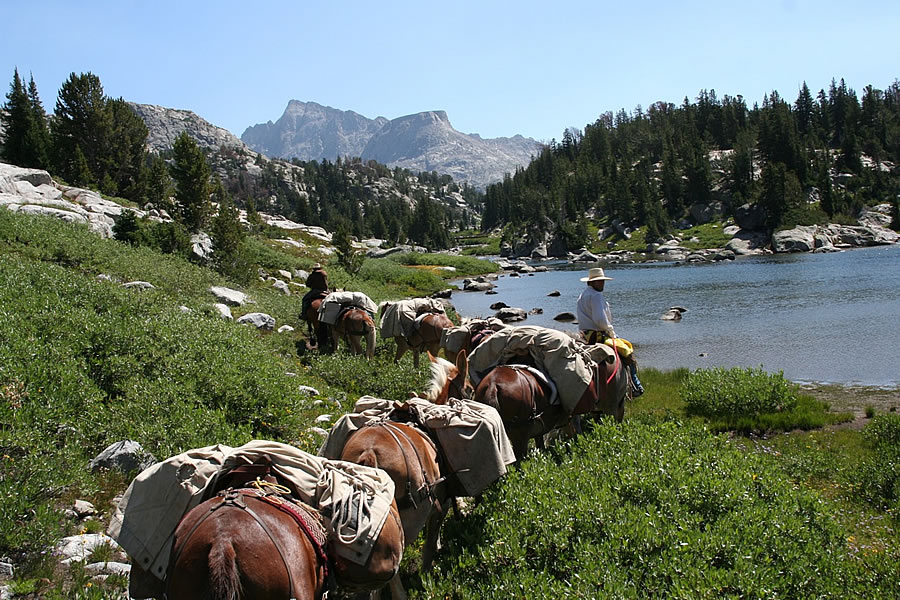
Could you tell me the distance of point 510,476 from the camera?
22.2 ft

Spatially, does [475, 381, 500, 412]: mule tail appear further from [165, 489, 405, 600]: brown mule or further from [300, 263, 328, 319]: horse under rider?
[300, 263, 328, 319]: horse under rider

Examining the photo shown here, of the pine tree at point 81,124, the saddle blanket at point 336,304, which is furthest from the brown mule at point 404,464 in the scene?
the pine tree at point 81,124

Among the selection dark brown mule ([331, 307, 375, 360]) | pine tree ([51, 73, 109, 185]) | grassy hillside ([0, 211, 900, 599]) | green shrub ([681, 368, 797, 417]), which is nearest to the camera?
grassy hillside ([0, 211, 900, 599])

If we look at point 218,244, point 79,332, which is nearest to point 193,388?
point 79,332

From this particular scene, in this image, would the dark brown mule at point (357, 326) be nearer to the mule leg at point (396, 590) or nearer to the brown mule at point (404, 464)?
the brown mule at point (404, 464)

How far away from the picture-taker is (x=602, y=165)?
143 meters

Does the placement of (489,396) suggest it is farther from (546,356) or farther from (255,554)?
(255,554)

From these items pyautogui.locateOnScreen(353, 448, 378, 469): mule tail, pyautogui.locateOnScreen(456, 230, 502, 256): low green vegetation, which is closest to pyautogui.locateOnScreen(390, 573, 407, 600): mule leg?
pyautogui.locateOnScreen(353, 448, 378, 469): mule tail

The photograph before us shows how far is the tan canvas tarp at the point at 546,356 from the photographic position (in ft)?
27.4

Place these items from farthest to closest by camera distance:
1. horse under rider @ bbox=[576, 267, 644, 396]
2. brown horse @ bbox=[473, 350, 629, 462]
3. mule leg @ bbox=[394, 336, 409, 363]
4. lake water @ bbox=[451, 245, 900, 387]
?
lake water @ bbox=[451, 245, 900, 387], mule leg @ bbox=[394, 336, 409, 363], horse under rider @ bbox=[576, 267, 644, 396], brown horse @ bbox=[473, 350, 629, 462]

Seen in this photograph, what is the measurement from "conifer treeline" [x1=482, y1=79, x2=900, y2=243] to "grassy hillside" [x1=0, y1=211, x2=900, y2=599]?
295 feet

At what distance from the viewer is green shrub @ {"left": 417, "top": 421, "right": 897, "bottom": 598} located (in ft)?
16.0

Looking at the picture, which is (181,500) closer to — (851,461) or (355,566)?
(355,566)

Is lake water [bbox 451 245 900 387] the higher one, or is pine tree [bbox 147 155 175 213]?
pine tree [bbox 147 155 175 213]
